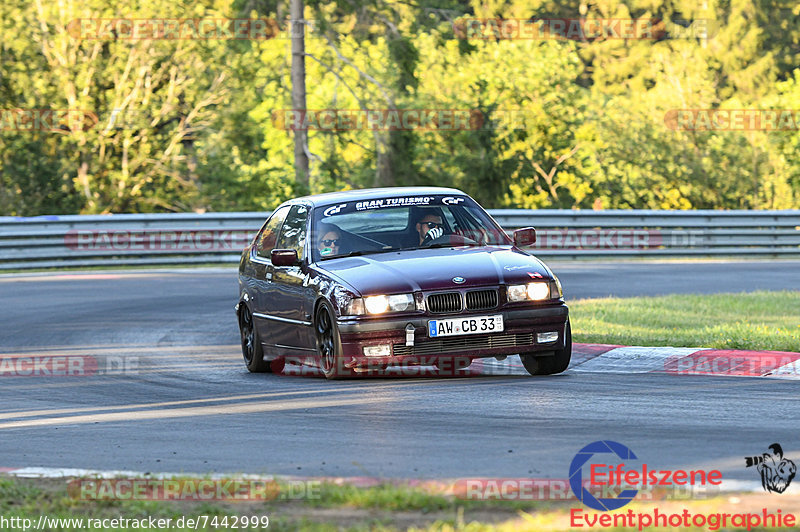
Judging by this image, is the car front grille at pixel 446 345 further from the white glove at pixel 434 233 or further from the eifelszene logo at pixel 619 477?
the eifelszene logo at pixel 619 477

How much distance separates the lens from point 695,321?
45.9 feet

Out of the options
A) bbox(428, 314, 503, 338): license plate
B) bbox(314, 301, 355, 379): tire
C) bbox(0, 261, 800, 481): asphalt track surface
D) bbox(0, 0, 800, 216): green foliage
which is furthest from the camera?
bbox(0, 0, 800, 216): green foliage

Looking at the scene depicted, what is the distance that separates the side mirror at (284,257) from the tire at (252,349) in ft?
2.87

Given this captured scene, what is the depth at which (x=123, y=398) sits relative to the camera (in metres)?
10.1

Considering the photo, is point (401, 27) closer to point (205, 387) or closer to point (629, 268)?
point (629, 268)

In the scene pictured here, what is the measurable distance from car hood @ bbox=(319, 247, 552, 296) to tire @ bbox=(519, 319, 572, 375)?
1.79ft

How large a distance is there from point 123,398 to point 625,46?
255 feet

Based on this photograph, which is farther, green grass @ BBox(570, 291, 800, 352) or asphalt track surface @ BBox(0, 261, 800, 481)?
green grass @ BBox(570, 291, 800, 352)

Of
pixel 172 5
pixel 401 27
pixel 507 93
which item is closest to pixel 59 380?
pixel 172 5

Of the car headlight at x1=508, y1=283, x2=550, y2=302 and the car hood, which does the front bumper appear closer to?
the car headlight at x1=508, y1=283, x2=550, y2=302

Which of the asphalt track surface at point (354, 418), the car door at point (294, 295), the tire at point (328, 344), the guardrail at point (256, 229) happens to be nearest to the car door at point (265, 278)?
the car door at point (294, 295)

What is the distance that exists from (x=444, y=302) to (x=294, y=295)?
67.4 inches

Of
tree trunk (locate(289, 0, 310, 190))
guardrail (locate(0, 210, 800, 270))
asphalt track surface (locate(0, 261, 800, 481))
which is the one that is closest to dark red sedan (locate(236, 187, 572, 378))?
asphalt track surface (locate(0, 261, 800, 481))

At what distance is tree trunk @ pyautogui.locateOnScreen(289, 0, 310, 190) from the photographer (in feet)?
109
